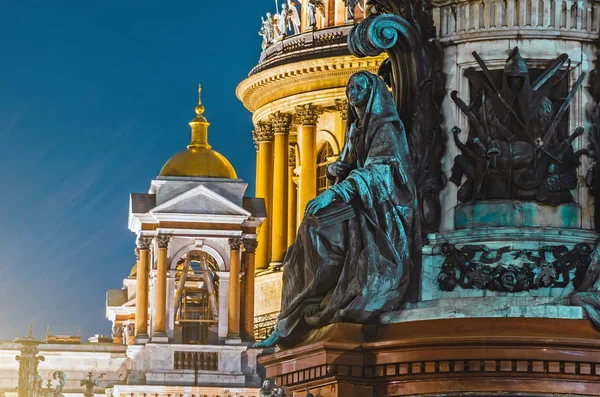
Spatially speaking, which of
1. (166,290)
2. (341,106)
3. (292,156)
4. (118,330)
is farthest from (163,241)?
(292,156)

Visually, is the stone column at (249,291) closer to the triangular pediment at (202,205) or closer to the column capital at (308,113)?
the triangular pediment at (202,205)

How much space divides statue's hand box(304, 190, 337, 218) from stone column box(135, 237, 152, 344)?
5023 cm

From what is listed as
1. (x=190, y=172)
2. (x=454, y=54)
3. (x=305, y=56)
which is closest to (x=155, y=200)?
(x=190, y=172)

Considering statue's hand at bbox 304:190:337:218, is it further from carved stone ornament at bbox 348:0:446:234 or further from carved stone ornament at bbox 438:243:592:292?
carved stone ornament at bbox 438:243:592:292

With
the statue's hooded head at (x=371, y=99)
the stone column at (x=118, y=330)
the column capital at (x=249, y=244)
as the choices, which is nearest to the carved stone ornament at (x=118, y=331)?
the stone column at (x=118, y=330)

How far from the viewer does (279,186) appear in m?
76.1

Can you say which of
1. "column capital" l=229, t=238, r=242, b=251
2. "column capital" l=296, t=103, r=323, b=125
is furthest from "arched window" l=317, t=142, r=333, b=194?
"column capital" l=229, t=238, r=242, b=251

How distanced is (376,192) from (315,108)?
6090 centimetres

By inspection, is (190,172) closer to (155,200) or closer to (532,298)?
(155,200)

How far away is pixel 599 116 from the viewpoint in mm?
13531

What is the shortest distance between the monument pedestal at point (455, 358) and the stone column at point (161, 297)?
49245mm

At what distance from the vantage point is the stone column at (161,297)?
6253 cm

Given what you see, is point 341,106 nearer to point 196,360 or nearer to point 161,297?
point 161,297

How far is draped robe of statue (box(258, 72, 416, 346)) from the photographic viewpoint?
43.4 feet
